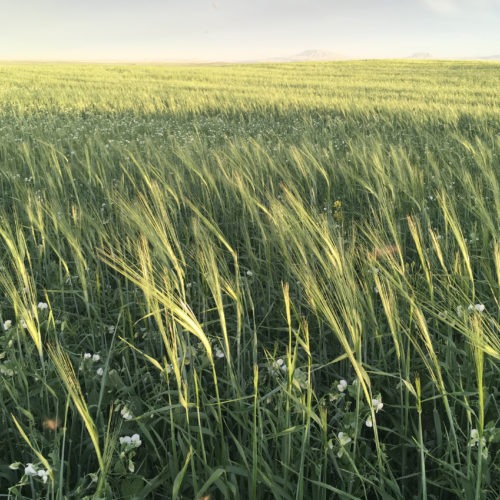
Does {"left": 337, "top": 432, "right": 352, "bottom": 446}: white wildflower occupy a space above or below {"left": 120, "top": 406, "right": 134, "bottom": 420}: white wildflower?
above

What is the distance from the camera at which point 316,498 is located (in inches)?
37.9

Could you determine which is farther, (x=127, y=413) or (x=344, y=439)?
(x=127, y=413)

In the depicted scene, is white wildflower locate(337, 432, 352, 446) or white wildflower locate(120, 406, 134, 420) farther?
white wildflower locate(120, 406, 134, 420)

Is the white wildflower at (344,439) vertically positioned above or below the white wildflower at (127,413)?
A: above

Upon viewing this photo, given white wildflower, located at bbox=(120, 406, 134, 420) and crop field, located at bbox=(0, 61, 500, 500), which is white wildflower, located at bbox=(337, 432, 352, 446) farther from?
white wildflower, located at bbox=(120, 406, 134, 420)

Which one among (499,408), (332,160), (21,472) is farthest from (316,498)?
(332,160)

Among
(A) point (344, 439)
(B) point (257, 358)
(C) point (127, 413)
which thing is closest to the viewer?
(A) point (344, 439)

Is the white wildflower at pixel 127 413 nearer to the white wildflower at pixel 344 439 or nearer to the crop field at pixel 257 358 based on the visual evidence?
the crop field at pixel 257 358

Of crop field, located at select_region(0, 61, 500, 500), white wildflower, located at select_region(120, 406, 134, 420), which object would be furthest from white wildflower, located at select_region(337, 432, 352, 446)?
white wildflower, located at select_region(120, 406, 134, 420)

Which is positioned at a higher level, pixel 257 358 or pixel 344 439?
pixel 344 439

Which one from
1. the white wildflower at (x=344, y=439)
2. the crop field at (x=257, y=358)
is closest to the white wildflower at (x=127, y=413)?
the crop field at (x=257, y=358)

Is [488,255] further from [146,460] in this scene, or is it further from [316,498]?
[146,460]

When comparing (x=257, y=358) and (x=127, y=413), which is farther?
(x=257, y=358)

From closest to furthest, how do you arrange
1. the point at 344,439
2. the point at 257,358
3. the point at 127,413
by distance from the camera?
the point at 344,439 < the point at 127,413 < the point at 257,358
